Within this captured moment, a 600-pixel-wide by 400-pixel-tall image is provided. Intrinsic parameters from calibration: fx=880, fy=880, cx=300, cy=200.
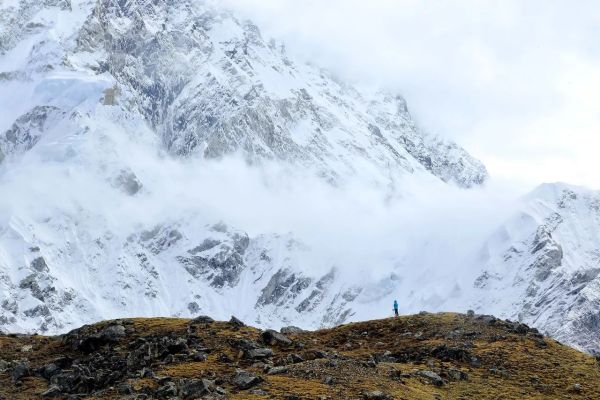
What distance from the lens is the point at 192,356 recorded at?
144 ft

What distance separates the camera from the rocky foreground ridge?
38.7 meters

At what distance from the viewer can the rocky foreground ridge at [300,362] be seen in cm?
3866

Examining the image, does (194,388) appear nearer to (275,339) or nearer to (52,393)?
(52,393)

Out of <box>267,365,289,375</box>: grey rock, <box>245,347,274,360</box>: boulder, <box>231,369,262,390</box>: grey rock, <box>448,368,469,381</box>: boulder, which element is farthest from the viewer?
<box>245,347,274,360</box>: boulder

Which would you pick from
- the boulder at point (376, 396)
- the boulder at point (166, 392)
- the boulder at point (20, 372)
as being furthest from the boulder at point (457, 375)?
the boulder at point (20, 372)

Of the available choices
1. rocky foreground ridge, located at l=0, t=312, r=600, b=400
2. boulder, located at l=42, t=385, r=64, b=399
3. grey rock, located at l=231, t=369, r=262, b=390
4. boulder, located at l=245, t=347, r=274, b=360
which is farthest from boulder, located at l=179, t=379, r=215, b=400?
boulder, located at l=42, t=385, r=64, b=399

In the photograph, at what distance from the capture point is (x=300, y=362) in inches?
1687

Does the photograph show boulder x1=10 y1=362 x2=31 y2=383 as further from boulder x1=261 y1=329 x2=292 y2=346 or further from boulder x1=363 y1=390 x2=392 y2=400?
boulder x1=363 y1=390 x2=392 y2=400

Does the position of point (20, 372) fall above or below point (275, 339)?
below

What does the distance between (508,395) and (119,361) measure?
19.1 m

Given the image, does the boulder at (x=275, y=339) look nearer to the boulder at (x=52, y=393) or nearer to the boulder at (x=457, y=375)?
the boulder at (x=457, y=375)

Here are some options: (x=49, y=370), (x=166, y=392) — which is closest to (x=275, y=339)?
(x=166, y=392)

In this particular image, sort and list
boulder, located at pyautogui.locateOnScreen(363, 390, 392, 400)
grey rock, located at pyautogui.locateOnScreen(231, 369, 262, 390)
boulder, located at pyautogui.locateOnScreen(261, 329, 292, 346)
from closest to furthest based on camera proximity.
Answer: boulder, located at pyautogui.locateOnScreen(363, 390, 392, 400) → grey rock, located at pyautogui.locateOnScreen(231, 369, 262, 390) → boulder, located at pyautogui.locateOnScreen(261, 329, 292, 346)

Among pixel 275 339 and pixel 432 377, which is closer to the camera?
pixel 432 377
